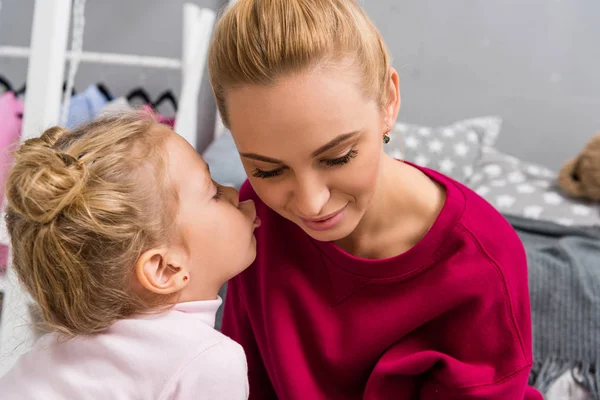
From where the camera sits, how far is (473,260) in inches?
32.2

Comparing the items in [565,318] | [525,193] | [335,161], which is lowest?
[565,318]

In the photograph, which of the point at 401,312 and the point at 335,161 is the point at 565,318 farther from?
the point at 335,161

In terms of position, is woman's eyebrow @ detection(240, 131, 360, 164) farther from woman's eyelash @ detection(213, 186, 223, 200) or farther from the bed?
the bed

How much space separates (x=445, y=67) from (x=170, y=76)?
98cm

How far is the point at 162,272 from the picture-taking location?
800 mm

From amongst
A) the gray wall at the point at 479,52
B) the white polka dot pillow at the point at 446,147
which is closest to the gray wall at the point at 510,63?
the gray wall at the point at 479,52

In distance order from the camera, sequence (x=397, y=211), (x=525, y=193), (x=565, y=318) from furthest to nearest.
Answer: (x=525, y=193), (x=565, y=318), (x=397, y=211)

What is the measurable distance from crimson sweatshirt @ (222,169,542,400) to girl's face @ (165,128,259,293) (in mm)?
123

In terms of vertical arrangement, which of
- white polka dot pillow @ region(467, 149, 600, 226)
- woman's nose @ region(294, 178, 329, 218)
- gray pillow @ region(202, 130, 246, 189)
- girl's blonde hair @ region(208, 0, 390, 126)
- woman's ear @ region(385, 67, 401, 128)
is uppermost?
girl's blonde hair @ region(208, 0, 390, 126)

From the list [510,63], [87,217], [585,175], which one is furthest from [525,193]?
[87,217]

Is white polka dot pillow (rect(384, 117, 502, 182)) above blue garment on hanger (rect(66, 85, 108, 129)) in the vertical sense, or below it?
above

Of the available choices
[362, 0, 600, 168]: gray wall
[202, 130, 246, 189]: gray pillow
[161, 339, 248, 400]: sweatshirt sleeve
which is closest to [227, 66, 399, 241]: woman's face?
[161, 339, 248, 400]: sweatshirt sleeve

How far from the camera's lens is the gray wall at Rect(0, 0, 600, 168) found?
74.2 inches

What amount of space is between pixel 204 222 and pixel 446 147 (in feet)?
3.72
